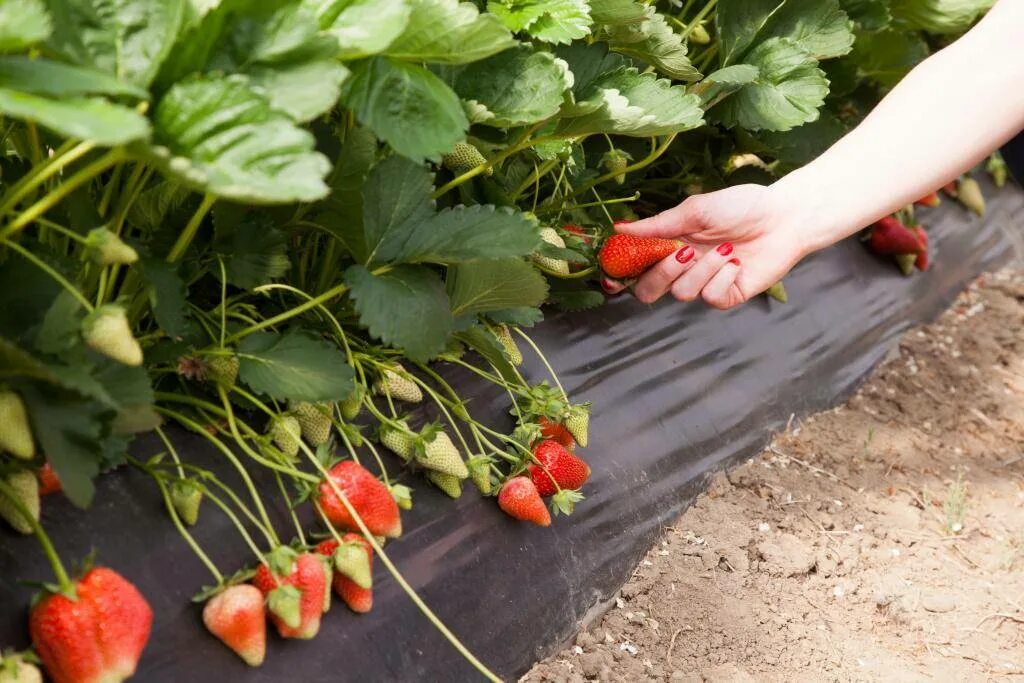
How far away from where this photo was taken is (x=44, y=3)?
80 cm

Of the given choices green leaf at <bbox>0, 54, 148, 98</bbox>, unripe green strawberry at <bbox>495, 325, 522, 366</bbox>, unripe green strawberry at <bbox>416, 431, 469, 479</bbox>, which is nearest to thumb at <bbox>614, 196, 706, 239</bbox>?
unripe green strawberry at <bbox>495, 325, 522, 366</bbox>

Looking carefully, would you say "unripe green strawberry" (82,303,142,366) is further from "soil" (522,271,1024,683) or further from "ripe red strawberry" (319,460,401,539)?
"soil" (522,271,1024,683)

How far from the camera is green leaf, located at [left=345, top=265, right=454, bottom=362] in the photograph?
1.07 metres

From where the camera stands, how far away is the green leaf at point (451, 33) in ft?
3.18

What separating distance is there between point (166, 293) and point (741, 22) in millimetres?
995

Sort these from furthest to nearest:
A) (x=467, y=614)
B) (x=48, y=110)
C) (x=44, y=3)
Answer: (x=467, y=614)
(x=44, y=3)
(x=48, y=110)

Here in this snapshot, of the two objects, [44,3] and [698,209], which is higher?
[44,3]

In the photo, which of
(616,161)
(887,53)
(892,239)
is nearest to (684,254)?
(616,161)

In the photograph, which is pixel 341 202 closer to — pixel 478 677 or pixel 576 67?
pixel 576 67

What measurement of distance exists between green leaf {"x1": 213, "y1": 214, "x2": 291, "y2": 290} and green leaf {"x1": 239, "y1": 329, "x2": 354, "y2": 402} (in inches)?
3.1

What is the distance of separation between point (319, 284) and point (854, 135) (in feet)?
2.46

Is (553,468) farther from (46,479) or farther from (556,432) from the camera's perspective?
(46,479)

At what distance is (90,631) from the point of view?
0.87 metres

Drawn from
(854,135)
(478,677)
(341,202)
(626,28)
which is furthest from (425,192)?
(854,135)
